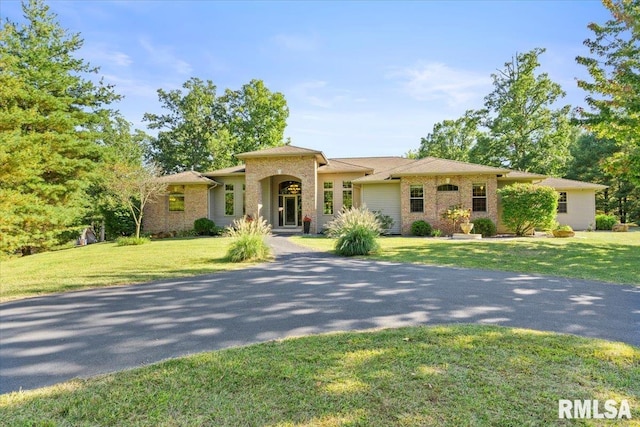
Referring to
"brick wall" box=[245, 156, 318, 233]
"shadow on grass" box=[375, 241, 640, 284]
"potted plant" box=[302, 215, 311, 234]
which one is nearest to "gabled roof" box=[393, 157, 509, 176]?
"brick wall" box=[245, 156, 318, 233]

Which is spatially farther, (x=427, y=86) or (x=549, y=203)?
(x=549, y=203)

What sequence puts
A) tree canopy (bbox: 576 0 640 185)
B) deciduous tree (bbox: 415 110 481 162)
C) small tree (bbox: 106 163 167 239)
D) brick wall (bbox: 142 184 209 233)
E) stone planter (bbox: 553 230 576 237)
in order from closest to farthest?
tree canopy (bbox: 576 0 640 185)
stone planter (bbox: 553 230 576 237)
small tree (bbox: 106 163 167 239)
brick wall (bbox: 142 184 209 233)
deciduous tree (bbox: 415 110 481 162)

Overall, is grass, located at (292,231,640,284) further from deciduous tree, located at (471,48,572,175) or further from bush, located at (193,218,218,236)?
deciduous tree, located at (471,48,572,175)

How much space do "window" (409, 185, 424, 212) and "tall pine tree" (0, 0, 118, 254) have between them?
19.3 metres

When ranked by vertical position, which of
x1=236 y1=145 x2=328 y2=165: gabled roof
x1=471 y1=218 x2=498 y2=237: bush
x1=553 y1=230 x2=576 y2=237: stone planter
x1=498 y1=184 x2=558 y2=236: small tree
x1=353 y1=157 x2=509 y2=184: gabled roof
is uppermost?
x1=236 y1=145 x2=328 y2=165: gabled roof

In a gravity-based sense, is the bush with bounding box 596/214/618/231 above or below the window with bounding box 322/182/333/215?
below

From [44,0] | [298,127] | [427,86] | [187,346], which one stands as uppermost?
[44,0]

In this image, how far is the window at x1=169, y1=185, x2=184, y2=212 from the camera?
74.1 ft

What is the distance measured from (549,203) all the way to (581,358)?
16.9 metres

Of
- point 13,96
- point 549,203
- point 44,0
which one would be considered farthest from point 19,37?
point 549,203

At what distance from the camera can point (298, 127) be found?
36.9m

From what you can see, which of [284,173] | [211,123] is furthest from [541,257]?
[211,123]

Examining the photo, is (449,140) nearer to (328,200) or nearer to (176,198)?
(328,200)

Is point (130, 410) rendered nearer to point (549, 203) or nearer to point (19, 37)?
point (549, 203)
